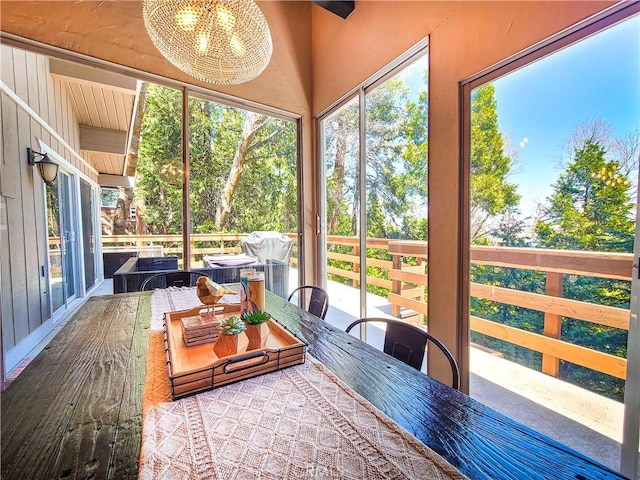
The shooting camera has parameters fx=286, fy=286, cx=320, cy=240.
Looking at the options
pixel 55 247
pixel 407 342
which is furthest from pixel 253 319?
pixel 55 247

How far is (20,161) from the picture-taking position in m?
2.61

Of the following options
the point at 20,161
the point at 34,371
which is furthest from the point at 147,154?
the point at 34,371

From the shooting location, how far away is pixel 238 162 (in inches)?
117

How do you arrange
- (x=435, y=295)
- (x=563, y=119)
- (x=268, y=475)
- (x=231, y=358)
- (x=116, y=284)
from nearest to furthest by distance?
(x=268, y=475), (x=231, y=358), (x=563, y=119), (x=435, y=295), (x=116, y=284)

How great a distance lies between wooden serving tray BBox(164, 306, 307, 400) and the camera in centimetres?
76

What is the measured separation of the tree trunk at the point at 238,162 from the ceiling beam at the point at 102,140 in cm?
294

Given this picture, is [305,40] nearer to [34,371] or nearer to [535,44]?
[535,44]

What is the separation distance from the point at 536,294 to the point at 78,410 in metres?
1.89

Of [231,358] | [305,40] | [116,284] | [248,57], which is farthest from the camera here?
[305,40]

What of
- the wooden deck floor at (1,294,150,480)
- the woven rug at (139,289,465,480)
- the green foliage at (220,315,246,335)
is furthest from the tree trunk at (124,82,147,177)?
the woven rug at (139,289,465,480)

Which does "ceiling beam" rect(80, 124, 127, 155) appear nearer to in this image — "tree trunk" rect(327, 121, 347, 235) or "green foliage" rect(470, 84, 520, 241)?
"tree trunk" rect(327, 121, 347, 235)

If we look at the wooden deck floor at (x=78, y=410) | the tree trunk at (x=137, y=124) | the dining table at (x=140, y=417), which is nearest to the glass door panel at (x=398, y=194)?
the dining table at (x=140, y=417)

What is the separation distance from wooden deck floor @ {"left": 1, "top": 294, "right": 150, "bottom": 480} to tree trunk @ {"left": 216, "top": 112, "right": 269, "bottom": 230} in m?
1.82

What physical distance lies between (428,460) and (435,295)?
1.47 metres
